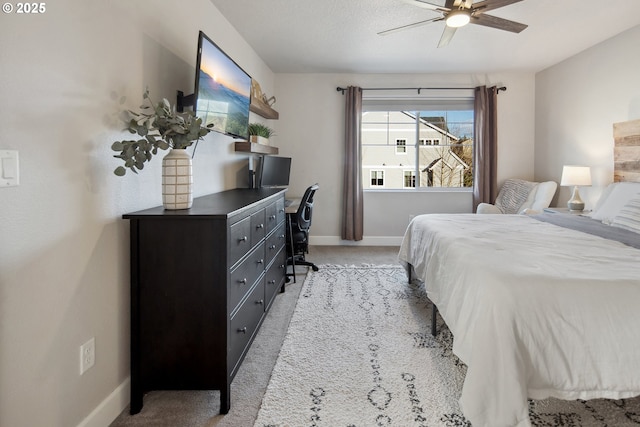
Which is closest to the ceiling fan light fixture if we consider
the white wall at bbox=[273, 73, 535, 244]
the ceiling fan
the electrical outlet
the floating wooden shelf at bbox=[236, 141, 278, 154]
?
the ceiling fan

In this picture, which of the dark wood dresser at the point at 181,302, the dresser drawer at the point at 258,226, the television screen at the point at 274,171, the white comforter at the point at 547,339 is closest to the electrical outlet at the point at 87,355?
the dark wood dresser at the point at 181,302

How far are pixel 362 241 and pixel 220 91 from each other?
11.2ft

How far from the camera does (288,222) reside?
3773mm

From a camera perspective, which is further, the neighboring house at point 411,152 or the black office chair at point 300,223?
the neighboring house at point 411,152

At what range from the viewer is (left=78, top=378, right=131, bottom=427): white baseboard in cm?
151

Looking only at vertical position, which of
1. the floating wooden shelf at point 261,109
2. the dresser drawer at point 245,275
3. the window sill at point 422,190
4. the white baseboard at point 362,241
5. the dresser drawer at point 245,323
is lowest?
the dresser drawer at point 245,323

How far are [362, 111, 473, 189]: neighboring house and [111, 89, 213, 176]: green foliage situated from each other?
13.2ft

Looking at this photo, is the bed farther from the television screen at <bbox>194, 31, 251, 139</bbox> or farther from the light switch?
the television screen at <bbox>194, 31, 251, 139</bbox>

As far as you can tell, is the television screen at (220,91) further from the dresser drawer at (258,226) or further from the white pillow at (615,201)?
the white pillow at (615,201)

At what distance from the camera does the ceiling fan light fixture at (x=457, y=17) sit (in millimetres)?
2506

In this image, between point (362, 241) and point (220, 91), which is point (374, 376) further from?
point (362, 241)

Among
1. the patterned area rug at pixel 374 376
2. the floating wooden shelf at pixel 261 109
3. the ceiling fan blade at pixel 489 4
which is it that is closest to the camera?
the patterned area rug at pixel 374 376

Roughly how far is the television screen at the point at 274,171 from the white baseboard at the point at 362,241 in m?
1.13

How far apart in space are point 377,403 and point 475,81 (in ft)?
15.9
